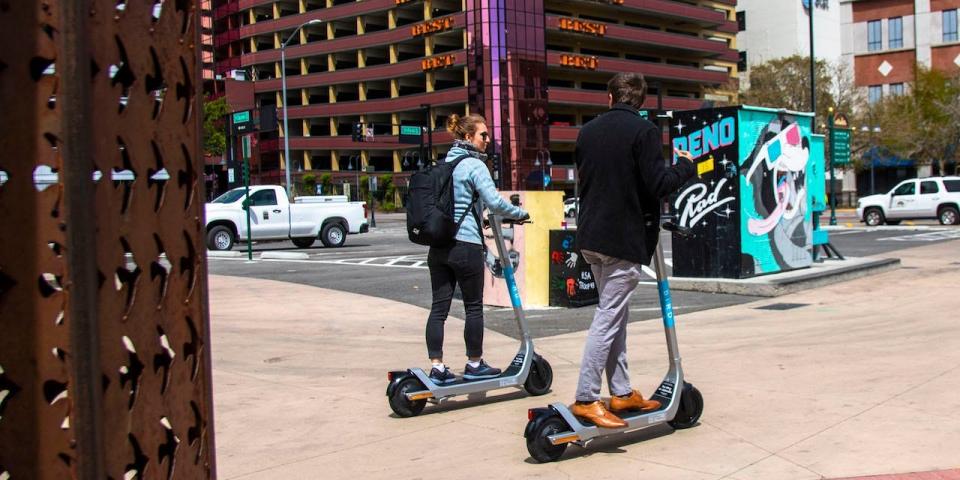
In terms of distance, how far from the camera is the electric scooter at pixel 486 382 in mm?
5809

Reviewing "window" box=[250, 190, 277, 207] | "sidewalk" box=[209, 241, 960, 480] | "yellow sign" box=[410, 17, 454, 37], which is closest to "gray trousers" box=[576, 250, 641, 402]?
"sidewalk" box=[209, 241, 960, 480]

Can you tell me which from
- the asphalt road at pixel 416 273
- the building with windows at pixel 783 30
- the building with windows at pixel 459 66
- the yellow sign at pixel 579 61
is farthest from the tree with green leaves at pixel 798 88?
the asphalt road at pixel 416 273

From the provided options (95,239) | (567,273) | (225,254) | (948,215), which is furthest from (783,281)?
(948,215)

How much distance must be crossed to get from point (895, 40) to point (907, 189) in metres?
42.3

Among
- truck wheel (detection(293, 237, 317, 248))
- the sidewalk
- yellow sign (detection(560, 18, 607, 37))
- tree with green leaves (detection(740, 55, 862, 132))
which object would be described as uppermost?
yellow sign (detection(560, 18, 607, 37))

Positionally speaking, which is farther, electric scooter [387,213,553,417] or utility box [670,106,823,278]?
utility box [670,106,823,278]

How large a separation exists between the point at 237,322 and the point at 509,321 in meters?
3.08

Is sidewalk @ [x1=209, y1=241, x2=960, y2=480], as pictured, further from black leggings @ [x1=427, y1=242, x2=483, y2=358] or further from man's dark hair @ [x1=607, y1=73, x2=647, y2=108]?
man's dark hair @ [x1=607, y1=73, x2=647, y2=108]

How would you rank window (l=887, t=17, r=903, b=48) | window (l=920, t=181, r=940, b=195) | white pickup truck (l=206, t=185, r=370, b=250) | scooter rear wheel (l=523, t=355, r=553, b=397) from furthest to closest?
window (l=887, t=17, r=903, b=48) < window (l=920, t=181, r=940, b=195) < white pickup truck (l=206, t=185, r=370, b=250) < scooter rear wheel (l=523, t=355, r=553, b=397)

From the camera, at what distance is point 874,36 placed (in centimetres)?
7062

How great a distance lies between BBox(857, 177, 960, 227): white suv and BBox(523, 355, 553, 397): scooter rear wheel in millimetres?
29101

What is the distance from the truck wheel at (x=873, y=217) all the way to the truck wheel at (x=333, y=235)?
18939 mm

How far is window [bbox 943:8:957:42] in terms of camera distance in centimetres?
6625

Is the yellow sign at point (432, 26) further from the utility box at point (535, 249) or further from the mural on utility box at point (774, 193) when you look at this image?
the utility box at point (535, 249)
